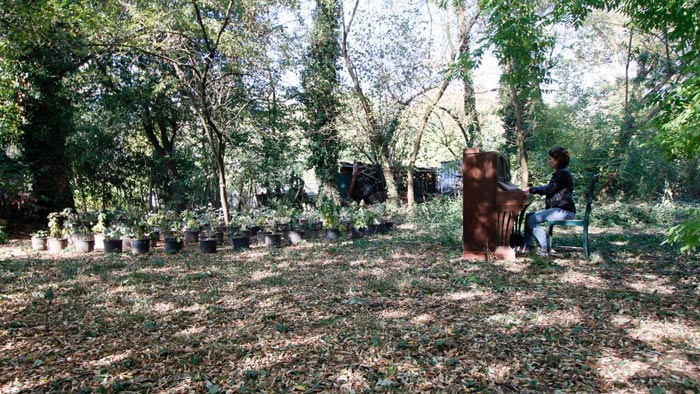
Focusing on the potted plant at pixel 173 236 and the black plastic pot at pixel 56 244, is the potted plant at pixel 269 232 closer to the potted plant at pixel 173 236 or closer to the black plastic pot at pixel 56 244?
the potted plant at pixel 173 236

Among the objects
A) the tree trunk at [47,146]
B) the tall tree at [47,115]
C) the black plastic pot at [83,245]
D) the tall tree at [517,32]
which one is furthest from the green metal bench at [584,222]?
→ the tree trunk at [47,146]

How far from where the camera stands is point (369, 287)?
4055 millimetres

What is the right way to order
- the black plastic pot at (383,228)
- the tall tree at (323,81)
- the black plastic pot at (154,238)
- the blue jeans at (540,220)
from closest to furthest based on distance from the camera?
1. the blue jeans at (540,220)
2. the black plastic pot at (154,238)
3. the black plastic pot at (383,228)
4. the tall tree at (323,81)

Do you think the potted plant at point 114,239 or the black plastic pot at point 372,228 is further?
the black plastic pot at point 372,228

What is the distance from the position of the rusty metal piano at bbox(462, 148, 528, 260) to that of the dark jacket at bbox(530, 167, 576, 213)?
34 centimetres

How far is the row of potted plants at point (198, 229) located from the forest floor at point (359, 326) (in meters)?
1.36

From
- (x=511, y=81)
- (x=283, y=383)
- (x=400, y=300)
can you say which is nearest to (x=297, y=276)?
(x=400, y=300)

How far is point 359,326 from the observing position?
3.00 m

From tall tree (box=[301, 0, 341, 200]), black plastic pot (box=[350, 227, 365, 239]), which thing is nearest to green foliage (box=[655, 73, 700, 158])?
black plastic pot (box=[350, 227, 365, 239])

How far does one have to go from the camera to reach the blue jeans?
4786 mm

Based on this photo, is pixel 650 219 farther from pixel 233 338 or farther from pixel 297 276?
pixel 233 338

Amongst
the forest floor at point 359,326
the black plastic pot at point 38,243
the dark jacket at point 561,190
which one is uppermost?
the dark jacket at point 561,190

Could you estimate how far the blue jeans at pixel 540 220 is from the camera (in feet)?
15.7

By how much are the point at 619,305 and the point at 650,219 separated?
6444 millimetres
